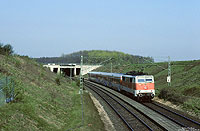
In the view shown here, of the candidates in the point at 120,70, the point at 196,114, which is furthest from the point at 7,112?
the point at 120,70

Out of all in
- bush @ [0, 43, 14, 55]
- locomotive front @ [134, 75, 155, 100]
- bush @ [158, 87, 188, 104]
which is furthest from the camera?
bush @ [0, 43, 14, 55]

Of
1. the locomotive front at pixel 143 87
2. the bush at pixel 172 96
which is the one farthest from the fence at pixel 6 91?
the bush at pixel 172 96

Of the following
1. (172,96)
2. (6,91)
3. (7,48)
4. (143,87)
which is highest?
(7,48)

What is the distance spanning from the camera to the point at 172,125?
1859 centimetres

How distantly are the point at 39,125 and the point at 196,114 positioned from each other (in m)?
15.8

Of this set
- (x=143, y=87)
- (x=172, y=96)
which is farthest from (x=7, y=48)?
(x=172, y=96)

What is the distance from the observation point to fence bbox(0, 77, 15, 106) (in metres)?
15.4

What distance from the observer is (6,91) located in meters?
16.2

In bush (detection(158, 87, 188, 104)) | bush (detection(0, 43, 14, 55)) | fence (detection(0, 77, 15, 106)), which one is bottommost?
Answer: bush (detection(158, 87, 188, 104))

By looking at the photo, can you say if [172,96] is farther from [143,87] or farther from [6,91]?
[6,91]

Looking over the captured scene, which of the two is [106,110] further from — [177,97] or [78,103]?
[177,97]

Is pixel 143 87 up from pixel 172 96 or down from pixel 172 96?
up

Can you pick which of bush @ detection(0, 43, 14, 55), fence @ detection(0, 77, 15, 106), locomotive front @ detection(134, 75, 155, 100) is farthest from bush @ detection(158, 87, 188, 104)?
bush @ detection(0, 43, 14, 55)

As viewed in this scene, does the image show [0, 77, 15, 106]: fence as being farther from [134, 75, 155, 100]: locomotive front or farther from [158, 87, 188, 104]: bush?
[158, 87, 188, 104]: bush
